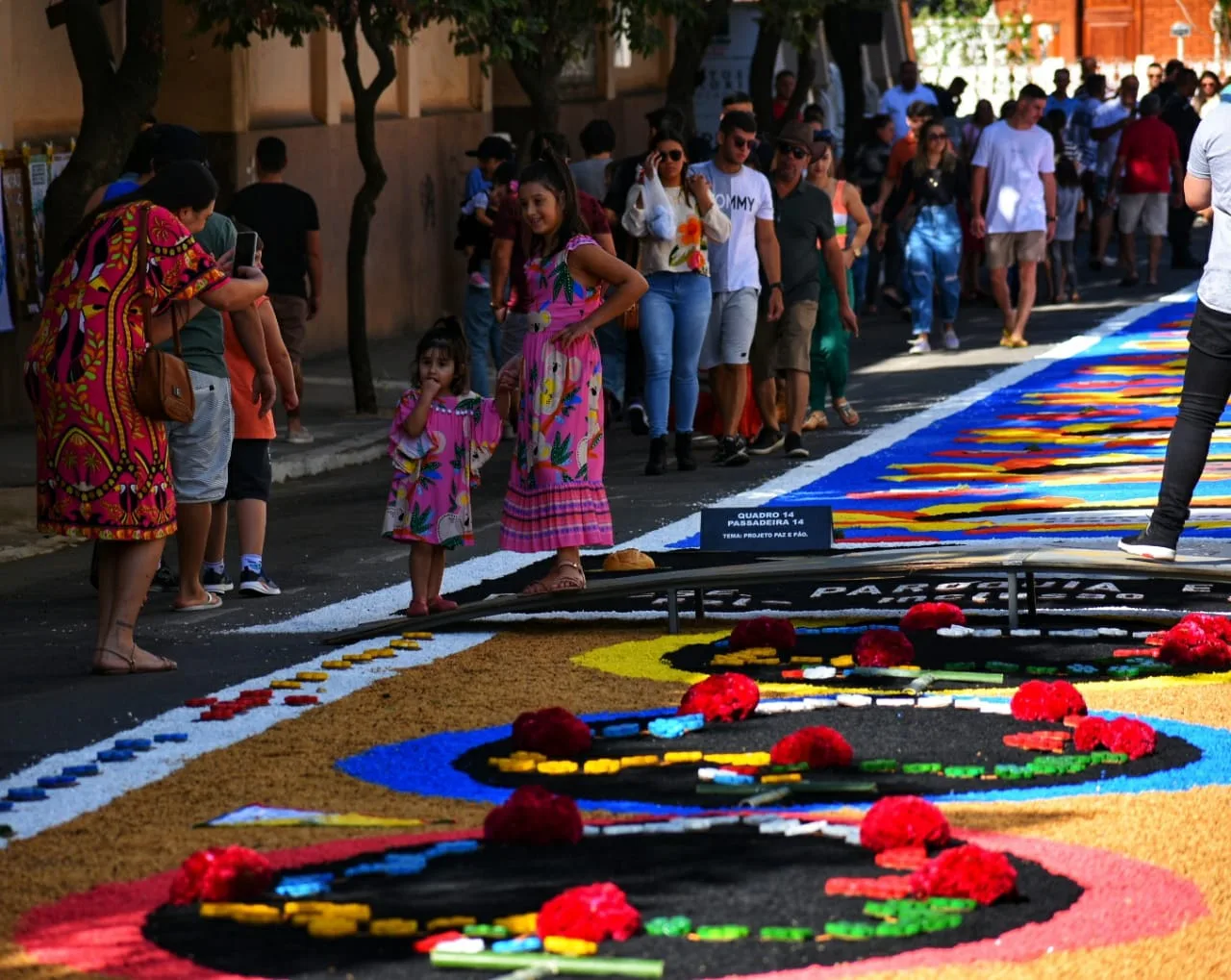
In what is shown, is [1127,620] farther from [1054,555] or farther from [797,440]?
[797,440]

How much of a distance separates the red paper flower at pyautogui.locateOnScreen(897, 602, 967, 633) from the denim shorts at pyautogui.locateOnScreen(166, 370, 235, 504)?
2.97m

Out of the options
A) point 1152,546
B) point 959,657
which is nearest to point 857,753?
point 959,657

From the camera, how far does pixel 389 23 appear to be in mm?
18203

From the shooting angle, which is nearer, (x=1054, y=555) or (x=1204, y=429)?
(x=1054, y=555)

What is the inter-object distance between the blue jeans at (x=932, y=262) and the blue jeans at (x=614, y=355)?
5.33 m

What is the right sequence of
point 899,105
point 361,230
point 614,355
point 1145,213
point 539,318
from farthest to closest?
point 899,105
point 1145,213
point 361,230
point 614,355
point 539,318

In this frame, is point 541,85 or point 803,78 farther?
point 803,78

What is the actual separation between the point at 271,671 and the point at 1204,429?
3.76 meters

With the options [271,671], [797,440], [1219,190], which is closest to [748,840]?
[271,671]

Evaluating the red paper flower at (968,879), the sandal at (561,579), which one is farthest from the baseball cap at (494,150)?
the red paper flower at (968,879)

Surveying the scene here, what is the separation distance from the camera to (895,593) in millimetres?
10539

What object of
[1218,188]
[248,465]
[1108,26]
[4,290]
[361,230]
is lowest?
[248,465]

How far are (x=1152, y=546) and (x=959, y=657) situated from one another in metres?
1.31

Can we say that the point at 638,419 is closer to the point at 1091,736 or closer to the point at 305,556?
the point at 305,556
